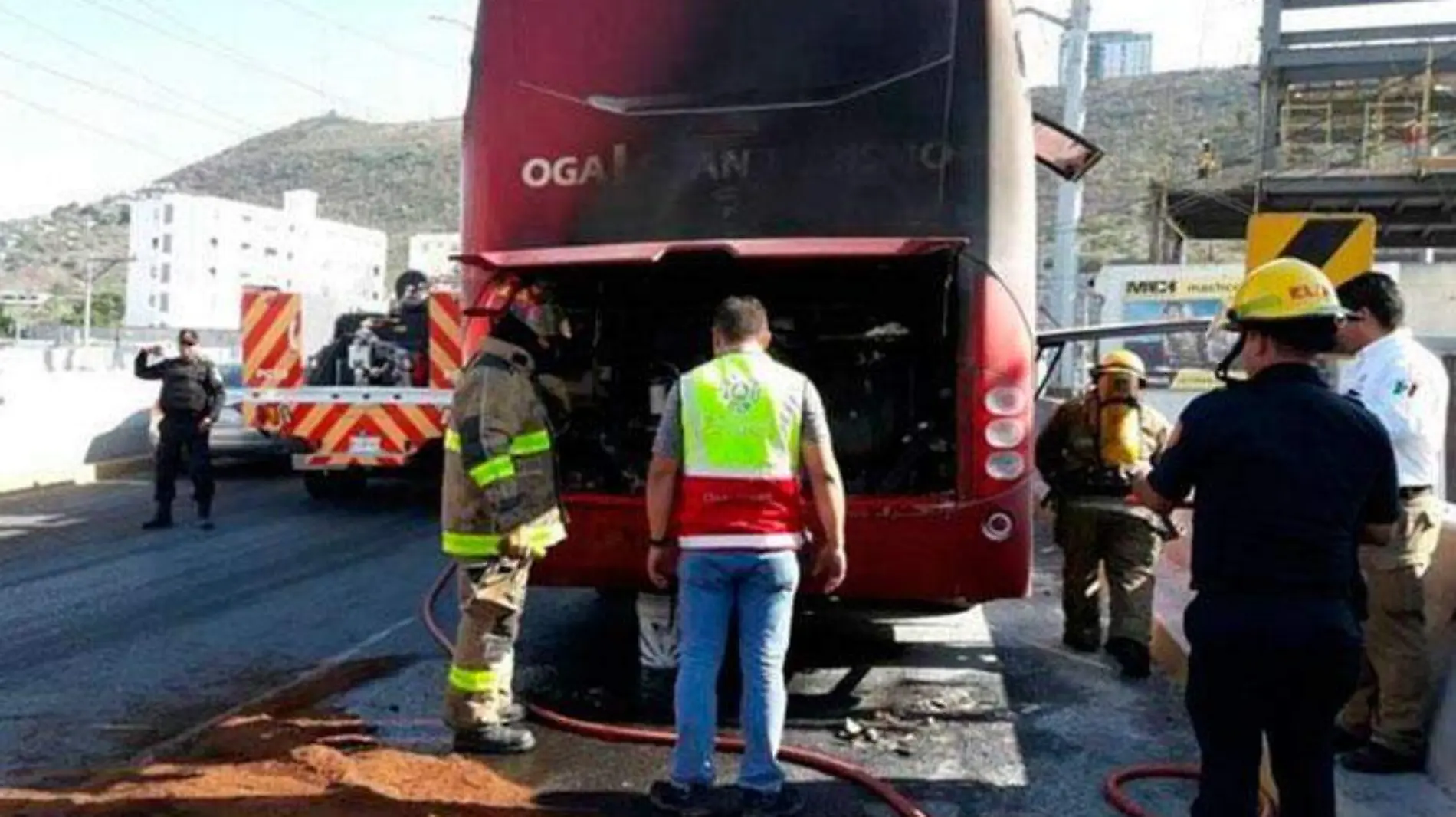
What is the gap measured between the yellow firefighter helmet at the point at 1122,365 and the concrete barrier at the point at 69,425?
11862 mm

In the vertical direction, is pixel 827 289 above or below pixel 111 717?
above

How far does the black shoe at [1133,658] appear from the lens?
703cm

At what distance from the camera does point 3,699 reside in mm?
6195

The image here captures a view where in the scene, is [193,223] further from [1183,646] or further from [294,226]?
[1183,646]

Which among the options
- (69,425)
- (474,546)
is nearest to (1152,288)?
(69,425)

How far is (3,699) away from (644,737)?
9.61 feet

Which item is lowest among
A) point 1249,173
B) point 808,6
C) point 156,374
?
point 156,374

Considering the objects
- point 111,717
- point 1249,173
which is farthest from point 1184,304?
point 111,717

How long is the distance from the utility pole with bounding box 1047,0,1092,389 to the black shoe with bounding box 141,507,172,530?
41.9 feet

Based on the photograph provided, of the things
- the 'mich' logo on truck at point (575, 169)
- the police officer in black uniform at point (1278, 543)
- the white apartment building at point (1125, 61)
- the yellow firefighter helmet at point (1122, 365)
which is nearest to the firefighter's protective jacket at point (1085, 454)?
the yellow firefighter helmet at point (1122, 365)

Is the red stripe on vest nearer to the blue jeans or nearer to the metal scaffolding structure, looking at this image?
the blue jeans

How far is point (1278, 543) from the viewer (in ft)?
11.1

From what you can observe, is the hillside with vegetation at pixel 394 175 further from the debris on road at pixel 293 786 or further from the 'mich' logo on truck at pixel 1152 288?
the debris on road at pixel 293 786

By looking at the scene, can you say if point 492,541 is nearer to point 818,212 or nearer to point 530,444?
point 530,444
